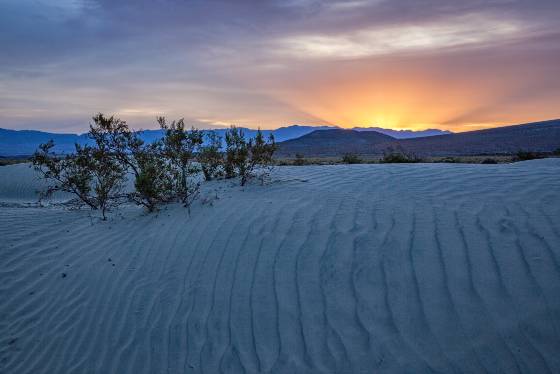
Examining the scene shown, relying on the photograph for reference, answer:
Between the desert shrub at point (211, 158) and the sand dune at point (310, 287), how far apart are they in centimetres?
230

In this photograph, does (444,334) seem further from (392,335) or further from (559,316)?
(559,316)

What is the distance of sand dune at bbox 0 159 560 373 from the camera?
8.96 feet

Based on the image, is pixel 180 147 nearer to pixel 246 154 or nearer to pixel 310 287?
pixel 246 154

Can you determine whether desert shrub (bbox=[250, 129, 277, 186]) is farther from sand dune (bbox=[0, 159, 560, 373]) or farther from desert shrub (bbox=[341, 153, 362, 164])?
desert shrub (bbox=[341, 153, 362, 164])

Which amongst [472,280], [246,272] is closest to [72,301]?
[246,272]

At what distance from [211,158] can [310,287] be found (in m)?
4.79

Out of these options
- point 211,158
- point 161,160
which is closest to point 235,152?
point 211,158

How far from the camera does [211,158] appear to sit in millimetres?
7559

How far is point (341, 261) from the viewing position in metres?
3.58

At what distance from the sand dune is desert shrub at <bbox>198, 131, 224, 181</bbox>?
2295mm

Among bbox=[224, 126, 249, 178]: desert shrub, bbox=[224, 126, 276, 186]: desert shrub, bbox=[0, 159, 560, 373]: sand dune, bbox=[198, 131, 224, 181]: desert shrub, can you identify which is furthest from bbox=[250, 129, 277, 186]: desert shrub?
bbox=[0, 159, 560, 373]: sand dune

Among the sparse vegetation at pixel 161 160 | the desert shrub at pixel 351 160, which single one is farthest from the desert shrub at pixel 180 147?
the desert shrub at pixel 351 160

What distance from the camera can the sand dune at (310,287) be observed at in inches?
107

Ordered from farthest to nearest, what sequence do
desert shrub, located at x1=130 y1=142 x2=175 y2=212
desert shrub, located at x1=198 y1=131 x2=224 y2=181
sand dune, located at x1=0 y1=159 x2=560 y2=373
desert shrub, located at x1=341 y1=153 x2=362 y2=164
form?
desert shrub, located at x1=341 y1=153 x2=362 y2=164
desert shrub, located at x1=198 y1=131 x2=224 y2=181
desert shrub, located at x1=130 y1=142 x2=175 y2=212
sand dune, located at x1=0 y1=159 x2=560 y2=373
